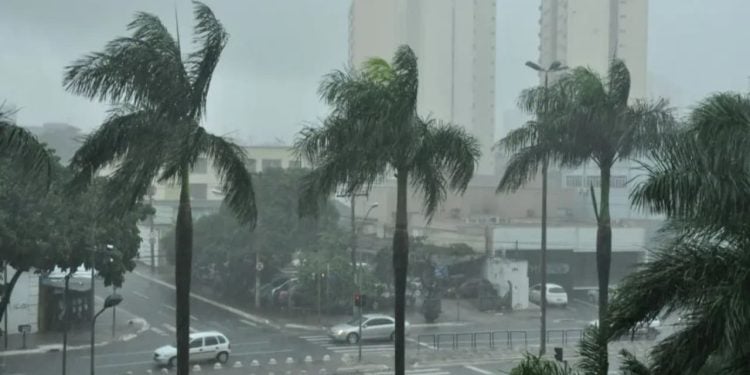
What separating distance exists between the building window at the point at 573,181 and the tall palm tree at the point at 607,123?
56.4 feet

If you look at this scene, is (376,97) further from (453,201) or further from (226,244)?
(453,201)

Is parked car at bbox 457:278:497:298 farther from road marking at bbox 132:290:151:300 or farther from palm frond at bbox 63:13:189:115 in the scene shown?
palm frond at bbox 63:13:189:115

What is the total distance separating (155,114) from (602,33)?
28.2 m

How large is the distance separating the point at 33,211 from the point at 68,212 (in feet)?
2.61

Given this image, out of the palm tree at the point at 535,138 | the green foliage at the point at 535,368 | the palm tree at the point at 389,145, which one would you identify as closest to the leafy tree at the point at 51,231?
the palm tree at the point at 389,145

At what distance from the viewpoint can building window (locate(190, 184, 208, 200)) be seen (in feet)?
68.0

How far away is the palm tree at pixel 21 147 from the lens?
7980 millimetres

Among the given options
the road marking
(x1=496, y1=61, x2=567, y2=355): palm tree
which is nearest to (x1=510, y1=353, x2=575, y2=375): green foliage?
(x1=496, y1=61, x2=567, y2=355): palm tree

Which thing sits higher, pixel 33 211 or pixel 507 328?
pixel 33 211

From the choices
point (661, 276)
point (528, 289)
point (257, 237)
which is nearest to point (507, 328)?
point (528, 289)

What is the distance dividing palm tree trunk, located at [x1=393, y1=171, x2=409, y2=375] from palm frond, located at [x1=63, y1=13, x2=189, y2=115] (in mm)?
2738

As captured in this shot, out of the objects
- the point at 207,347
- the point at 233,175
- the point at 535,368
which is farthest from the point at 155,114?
the point at 207,347

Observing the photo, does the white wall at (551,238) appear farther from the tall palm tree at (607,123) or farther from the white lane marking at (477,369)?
the tall palm tree at (607,123)

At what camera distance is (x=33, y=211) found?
16.5m
